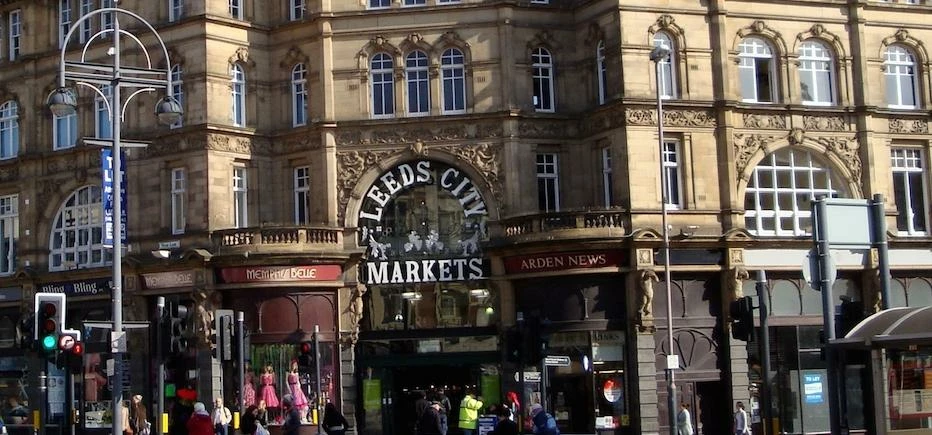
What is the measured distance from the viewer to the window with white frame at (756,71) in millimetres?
42750

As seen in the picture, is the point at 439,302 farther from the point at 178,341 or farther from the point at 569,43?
the point at 178,341

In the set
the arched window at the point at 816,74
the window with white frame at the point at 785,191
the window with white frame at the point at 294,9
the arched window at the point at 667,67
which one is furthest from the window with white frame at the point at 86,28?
the arched window at the point at 816,74

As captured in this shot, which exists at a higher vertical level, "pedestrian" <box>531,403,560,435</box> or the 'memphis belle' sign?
the 'memphis belle' sign

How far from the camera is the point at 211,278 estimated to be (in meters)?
42.2

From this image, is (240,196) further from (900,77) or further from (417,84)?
(900,77)

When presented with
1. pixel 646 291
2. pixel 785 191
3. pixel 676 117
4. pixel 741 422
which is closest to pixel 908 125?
pixel 785 191

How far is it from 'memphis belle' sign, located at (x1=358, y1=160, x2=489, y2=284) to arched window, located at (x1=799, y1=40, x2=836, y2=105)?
1093cm

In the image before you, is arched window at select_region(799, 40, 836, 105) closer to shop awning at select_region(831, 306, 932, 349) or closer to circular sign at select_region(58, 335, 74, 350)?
shop awning at select_region(831, 306, 932, 349)

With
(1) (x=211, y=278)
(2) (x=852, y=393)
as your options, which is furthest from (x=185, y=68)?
(2) (x=852, y=393)

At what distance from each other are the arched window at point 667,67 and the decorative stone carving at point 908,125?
7624 mm

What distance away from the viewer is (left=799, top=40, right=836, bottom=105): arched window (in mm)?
43281

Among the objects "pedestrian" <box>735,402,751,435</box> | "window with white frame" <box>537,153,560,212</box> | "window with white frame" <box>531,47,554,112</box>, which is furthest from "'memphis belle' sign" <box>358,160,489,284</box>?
"pedestrian" <box>735,402,751,435</box>

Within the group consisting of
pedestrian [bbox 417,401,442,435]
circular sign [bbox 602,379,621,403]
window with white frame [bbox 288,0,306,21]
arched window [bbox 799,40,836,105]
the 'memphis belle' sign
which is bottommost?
pedestrian [bbox 417,401,442,435]

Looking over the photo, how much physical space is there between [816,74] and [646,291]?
965 cm
